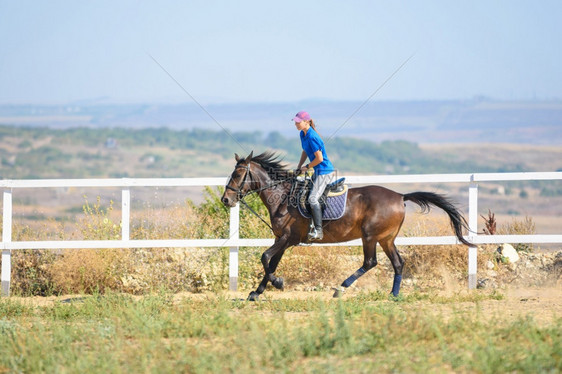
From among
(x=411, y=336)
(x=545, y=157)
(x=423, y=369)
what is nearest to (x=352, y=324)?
(x=411, y=336)

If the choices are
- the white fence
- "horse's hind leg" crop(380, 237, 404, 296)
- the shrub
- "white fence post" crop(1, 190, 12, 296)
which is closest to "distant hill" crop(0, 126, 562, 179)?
"white fence post" crop(1, 190, 12, 296)

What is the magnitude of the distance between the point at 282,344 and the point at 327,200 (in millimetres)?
3752

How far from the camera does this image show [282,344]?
282 inches

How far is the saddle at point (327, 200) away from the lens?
10.6 metres

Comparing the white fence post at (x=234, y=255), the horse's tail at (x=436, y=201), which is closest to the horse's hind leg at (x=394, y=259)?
the horse's tail at (x=436, y=201)

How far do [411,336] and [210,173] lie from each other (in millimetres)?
89421

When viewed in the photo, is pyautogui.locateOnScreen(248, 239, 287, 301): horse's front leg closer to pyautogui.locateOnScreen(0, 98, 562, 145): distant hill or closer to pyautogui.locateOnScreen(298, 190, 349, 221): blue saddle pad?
pyautogui.locateOnScreen(298, 190, 349, 221): blue saddle pad

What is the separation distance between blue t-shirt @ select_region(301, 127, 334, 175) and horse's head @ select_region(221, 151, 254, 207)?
757 millimetres

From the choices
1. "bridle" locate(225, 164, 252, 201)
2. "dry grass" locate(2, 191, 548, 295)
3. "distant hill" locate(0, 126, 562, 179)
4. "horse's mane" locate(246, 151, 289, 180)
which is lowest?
"dry grass" locate(2, 191, 548, 295)

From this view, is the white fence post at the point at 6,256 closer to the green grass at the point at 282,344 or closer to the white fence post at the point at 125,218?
the white fence post at the point at 125,218

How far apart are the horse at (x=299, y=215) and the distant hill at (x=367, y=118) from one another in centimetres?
12084

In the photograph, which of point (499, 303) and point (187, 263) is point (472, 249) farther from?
point (187, 263)

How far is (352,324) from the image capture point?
7625 millimetres

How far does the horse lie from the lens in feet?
34.8
